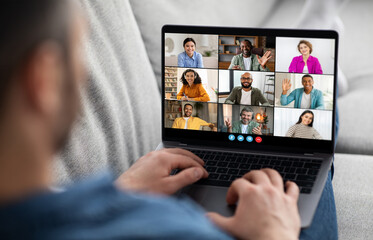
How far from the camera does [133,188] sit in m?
0.89

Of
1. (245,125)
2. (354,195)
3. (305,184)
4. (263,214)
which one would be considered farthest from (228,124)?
(263,214)

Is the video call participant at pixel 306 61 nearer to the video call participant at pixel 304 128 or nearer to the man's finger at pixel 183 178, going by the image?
the video call participant at pixel 304 128

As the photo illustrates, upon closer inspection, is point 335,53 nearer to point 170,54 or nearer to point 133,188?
point 170,54

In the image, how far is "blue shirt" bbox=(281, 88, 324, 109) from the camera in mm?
1088

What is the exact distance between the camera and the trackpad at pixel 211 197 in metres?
0.91

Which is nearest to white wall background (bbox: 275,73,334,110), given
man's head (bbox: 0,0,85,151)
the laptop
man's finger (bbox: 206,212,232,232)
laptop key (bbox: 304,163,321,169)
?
the laptop

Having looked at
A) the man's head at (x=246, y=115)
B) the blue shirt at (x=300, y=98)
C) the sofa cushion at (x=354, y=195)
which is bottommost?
the sofa cushion at (x=354, y=195)

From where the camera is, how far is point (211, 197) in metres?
0.96

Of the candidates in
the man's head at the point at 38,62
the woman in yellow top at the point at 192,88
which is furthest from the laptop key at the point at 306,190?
the man's head at the point at 38,62

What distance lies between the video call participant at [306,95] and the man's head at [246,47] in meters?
0.10

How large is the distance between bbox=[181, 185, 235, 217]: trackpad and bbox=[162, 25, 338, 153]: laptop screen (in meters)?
0.21

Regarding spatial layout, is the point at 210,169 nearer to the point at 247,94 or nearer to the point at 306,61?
the point at 247,94

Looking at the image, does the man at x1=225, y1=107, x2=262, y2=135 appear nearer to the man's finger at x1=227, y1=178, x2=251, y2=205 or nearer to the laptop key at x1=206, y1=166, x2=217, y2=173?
the laptop key at x1=206, y1=166, x2=217, y2=173

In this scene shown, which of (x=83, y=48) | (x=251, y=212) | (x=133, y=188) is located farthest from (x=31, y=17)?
(x=83, y=48)
